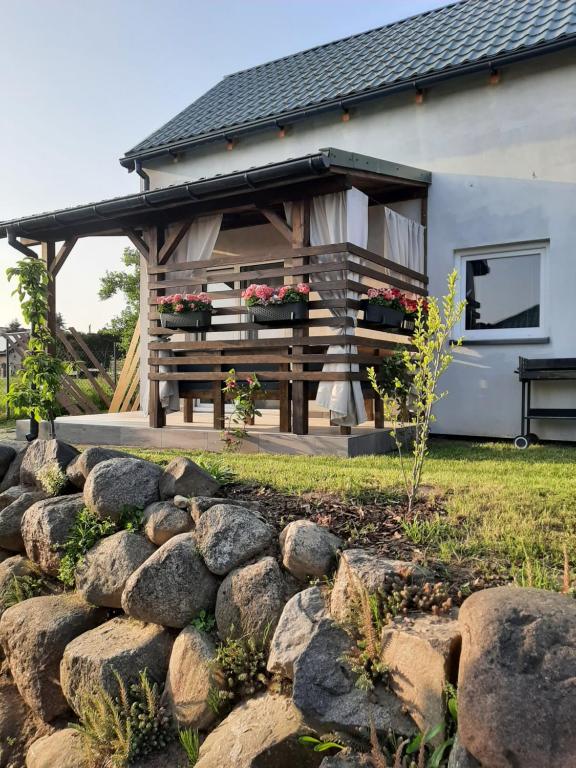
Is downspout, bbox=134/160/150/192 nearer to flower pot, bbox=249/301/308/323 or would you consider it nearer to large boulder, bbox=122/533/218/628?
flower pot, bbox=249/301/308/323

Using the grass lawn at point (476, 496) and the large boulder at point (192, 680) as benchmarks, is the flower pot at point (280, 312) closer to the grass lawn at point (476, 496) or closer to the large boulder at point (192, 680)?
the grass lawn at point (476, 496)

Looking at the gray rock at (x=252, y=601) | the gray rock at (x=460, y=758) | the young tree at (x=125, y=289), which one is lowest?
the gray rock at (x=460, y=758)

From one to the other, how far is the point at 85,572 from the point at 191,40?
9478 millimetres

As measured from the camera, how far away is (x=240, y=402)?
6480 millimetres

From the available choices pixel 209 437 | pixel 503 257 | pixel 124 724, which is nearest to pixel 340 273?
pixel 209 437

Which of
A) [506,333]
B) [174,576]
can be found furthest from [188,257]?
[174,576]

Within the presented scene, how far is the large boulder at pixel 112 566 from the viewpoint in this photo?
11.2ft

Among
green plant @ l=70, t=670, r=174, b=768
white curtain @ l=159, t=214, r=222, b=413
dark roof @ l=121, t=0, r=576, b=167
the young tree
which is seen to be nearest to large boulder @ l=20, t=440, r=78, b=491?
green plant @ l=70, t=670, r=174, b=768

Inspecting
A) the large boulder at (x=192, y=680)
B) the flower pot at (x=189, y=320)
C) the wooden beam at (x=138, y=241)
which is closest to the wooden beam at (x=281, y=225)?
the flower pot at (x=189, y=320)

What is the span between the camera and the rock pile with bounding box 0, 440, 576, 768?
182 cm

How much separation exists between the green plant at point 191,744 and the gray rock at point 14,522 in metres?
2.24

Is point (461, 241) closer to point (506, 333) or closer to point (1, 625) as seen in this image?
point (506, 333)

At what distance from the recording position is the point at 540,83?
7285 millimetres

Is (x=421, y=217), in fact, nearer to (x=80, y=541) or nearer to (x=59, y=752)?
(x=80, y=541)
